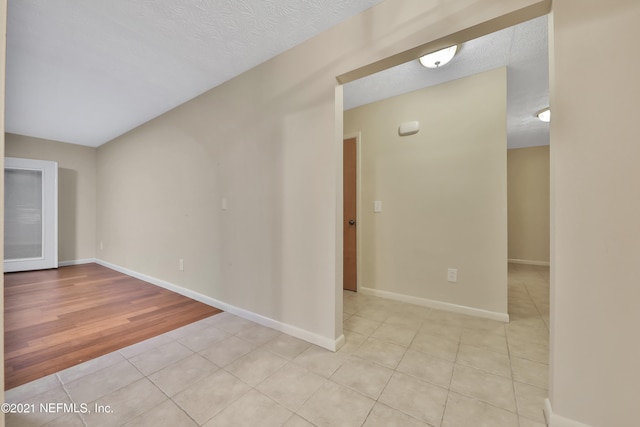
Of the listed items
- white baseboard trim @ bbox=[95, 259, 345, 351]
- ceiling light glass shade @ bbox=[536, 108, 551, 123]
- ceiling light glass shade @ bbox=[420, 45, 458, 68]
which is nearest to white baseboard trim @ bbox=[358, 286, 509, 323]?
white baseboard trim @ bbox=[95, 259, 345, 351]

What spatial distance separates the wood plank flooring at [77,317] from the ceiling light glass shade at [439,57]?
3.20 meters

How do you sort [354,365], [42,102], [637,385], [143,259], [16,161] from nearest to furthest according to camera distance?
1. [637,385]
2. [354,365]
3. [42,102]
4. [143,259]
5. [16,161]

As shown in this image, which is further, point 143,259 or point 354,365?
point 143,259

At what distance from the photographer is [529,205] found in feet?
16.3

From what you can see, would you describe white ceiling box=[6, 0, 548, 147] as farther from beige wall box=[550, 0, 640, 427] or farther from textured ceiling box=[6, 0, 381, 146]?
beige wall box=[550, 0, 640, 427]

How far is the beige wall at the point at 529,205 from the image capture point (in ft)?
15.9

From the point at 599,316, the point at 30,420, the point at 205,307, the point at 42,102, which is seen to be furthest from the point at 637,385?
the point at 42,102

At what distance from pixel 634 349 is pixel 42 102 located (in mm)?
5588

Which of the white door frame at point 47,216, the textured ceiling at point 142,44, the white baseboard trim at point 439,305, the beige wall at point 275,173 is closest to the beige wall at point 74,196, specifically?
the white door frame at point 47,216

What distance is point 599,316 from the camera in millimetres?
1052

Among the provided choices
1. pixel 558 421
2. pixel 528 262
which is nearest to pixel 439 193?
pixel 558 421

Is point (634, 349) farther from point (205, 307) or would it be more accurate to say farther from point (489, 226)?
point (205, 307)

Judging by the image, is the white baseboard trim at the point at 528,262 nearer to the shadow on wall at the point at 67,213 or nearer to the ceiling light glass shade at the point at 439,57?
the ceiling light glass shade at the point at 439,57

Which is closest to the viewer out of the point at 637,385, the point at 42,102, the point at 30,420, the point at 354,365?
the point at 637,385
